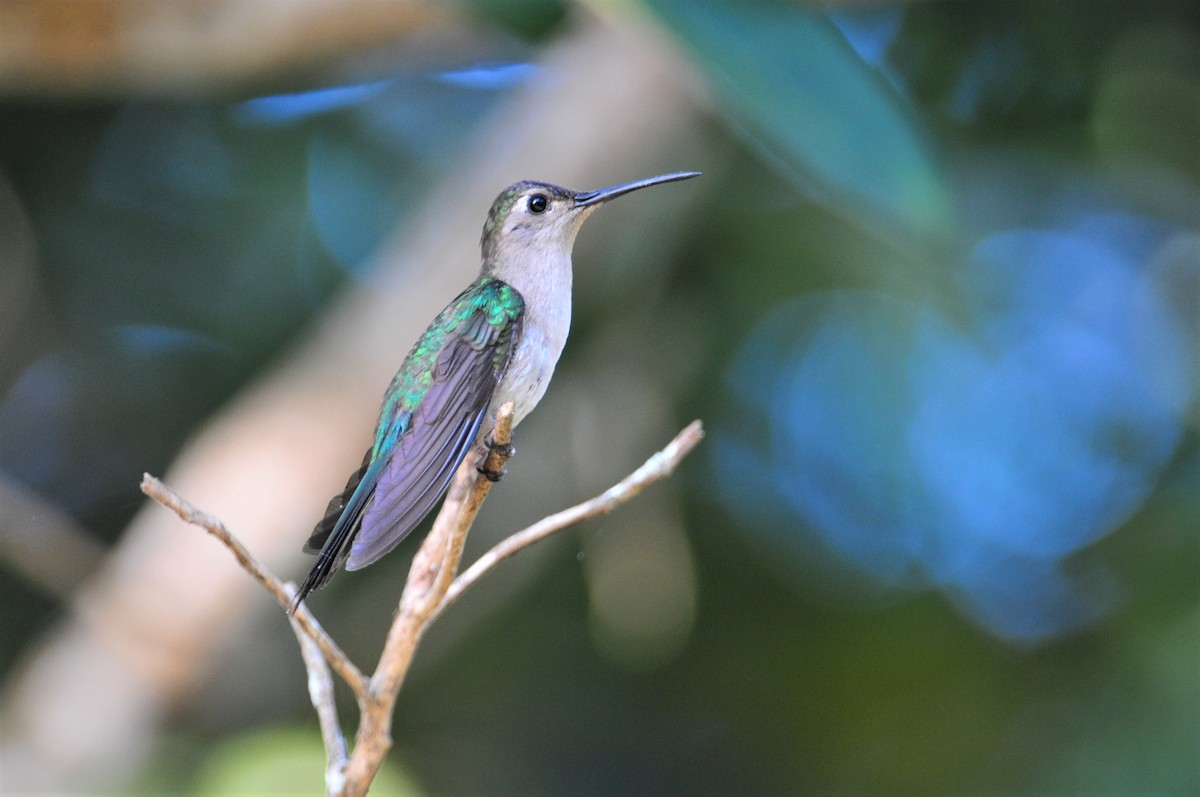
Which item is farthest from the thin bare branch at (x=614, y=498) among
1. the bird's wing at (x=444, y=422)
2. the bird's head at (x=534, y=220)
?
the bird's head at (x=534, y=220)

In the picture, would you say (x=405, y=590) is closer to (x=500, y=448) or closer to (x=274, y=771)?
(x=500, y=448)

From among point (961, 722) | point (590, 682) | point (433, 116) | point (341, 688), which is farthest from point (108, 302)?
point (961, 722)

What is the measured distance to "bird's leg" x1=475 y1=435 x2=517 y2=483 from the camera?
1123mm

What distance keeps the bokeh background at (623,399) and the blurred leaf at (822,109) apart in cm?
155

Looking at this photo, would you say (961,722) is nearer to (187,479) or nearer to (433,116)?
(187,479)

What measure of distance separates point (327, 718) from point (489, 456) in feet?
0.94

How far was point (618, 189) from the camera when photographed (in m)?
1.28

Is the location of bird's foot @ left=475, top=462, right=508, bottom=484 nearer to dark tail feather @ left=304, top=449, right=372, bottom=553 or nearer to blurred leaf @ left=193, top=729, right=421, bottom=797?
Result: dark tail feather @ left=304, top=449, right=372, bottom=553

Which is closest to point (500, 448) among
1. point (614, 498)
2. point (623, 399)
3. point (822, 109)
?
point (614, 498)

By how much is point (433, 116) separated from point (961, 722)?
11.0 ft

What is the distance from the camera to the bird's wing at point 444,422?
2.84 feet

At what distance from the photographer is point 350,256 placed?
14.1 ft

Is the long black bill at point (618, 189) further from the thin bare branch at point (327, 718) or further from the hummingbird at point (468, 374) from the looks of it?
the thin bare branch at point (327, 718)

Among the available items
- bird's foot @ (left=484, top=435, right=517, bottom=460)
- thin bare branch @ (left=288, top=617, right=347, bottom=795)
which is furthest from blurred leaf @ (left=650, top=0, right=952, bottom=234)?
thin bare branch @ (left=288, top=617, right=347, bottom=795)
